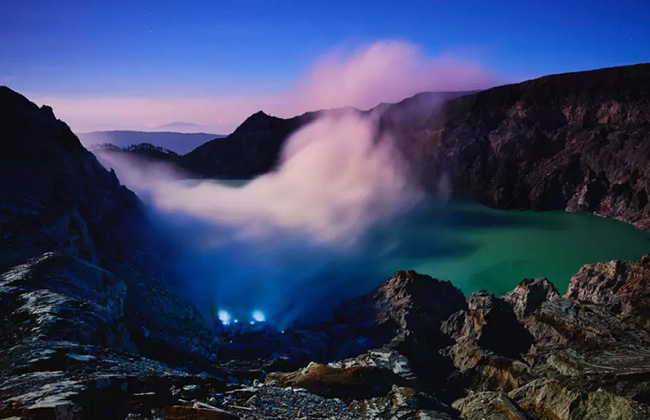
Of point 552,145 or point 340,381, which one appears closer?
point 340,381

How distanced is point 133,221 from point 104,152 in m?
39.7

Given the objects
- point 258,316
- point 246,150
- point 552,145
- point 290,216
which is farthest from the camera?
point 246,150

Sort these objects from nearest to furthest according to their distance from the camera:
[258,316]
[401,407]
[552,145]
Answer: [401,407], [258,316], [552,145]

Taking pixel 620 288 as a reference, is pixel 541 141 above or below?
above

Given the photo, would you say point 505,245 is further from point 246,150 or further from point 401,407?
point 246,150

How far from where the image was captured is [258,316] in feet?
65.4

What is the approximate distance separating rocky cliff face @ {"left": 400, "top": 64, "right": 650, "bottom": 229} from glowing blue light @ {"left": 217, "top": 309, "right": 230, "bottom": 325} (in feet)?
112

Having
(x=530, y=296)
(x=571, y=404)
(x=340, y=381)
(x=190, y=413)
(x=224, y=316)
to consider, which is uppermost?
(x=190, y=413)

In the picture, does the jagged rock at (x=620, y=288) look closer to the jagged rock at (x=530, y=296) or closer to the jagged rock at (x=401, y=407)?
the jagged rock at (x=530, y=296)

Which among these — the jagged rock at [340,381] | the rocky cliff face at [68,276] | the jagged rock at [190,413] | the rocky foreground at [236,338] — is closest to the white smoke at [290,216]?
the rocky foreground at [236,338]

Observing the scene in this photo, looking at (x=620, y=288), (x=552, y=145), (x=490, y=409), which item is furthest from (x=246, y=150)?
(x=490, y=409)

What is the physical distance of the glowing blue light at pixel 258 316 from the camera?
1962cm

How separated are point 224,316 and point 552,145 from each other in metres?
41.3

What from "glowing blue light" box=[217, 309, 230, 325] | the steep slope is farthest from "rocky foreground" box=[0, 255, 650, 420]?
the steep slope
